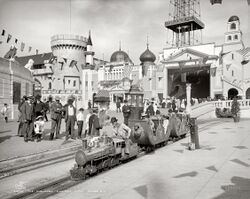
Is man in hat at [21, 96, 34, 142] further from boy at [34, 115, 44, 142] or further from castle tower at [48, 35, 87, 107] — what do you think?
castle tower at [48, 35, 87, 107]

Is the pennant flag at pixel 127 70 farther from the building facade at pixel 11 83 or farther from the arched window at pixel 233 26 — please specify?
the building facade at pixel 11 83

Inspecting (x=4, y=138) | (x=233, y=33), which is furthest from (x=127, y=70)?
(x=4, y=138)

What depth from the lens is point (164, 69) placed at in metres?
53.8

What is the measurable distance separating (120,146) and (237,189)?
3881 mm

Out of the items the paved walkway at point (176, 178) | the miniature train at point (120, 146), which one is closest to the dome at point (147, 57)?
the miniature train at point (120, 146)

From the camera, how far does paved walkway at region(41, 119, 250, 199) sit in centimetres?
628

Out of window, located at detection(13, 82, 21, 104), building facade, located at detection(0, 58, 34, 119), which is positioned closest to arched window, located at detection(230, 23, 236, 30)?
building facade, located at detection(0, 58, 34, 119)

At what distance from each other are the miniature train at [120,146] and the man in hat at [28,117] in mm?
4430

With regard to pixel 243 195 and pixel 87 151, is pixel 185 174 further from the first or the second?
pixel 87 151

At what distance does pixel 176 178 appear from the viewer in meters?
7.50

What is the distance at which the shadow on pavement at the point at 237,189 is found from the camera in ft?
19.8

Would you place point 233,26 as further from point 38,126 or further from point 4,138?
point 4,138

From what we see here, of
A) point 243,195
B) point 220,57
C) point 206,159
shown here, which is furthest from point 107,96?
point 243,195

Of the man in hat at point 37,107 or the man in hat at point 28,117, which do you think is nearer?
the man in hat at point 28,117
